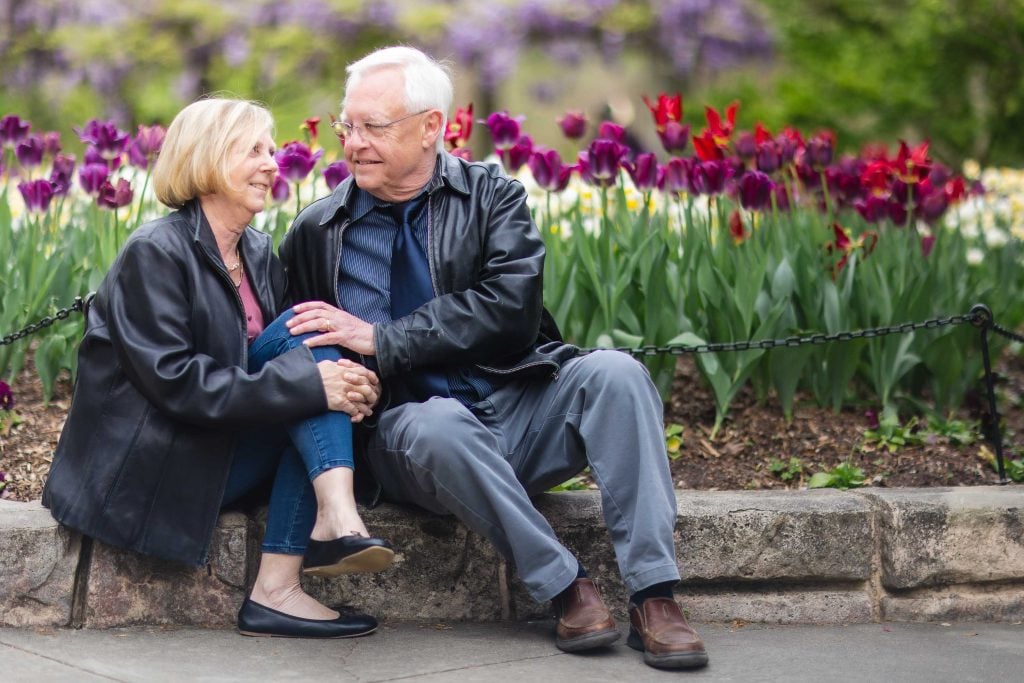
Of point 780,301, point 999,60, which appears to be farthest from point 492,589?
Answer: point 999,60

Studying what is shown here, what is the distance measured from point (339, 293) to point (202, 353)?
42cm

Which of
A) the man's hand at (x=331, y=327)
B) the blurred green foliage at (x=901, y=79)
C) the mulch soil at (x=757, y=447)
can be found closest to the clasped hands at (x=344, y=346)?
the man's hand at (x=331, y=327)

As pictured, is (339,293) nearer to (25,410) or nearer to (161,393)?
(161,393)

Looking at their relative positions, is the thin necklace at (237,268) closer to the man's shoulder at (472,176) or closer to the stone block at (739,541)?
the man's shoulder at (472,176)

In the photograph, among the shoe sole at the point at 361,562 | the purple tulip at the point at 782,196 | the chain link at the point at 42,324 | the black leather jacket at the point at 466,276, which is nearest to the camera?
the shoe sole at the point at 361,562

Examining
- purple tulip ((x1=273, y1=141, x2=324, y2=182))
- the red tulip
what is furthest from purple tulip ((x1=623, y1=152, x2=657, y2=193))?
purple tulip ((x1=273, y1=141, x2=324, y2=182))

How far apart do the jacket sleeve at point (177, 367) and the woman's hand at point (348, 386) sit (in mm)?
23

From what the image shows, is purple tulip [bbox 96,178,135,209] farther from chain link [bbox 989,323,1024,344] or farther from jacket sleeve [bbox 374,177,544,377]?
chain link [bbox 989,323,1024,344]

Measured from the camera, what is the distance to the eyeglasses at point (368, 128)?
129 inches

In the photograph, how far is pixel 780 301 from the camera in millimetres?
4031

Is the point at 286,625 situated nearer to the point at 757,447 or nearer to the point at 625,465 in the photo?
the point at 625,465

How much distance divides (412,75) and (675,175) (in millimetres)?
1363

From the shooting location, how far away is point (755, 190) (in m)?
4.29

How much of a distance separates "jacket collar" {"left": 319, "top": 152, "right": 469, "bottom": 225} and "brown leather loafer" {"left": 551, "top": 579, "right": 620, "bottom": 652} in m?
1.03
